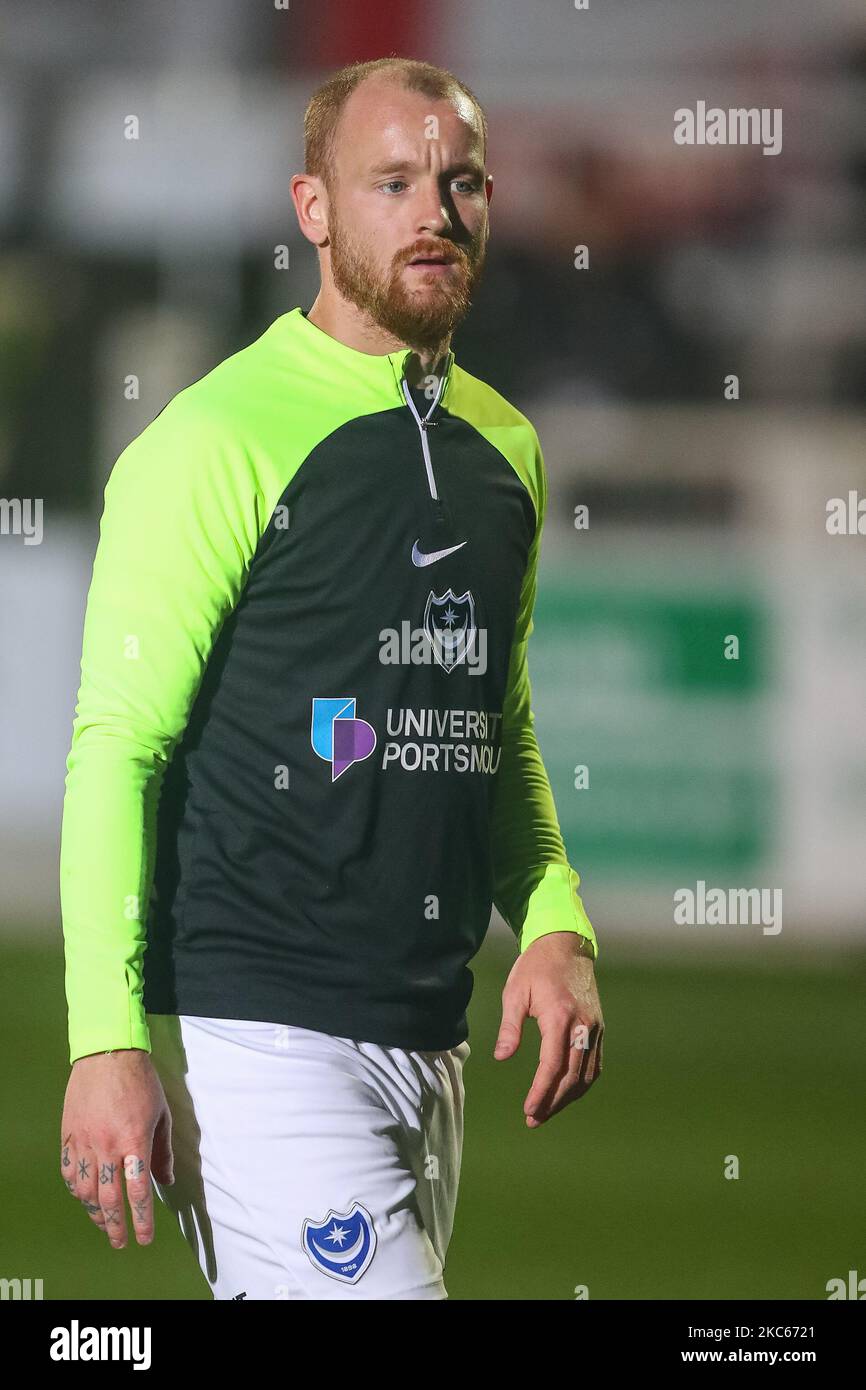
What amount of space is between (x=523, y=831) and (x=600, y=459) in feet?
6.65

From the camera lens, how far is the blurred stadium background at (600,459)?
245cm

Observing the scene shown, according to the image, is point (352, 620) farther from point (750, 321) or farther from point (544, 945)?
point (750, 321)

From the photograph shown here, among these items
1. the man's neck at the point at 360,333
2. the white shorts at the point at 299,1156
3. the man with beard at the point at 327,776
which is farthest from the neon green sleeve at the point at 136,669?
the man's neck at the point at 360,333

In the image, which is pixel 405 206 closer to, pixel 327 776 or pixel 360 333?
pixel 360 333

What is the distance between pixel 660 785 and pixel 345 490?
5.40ft

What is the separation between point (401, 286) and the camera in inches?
80.4

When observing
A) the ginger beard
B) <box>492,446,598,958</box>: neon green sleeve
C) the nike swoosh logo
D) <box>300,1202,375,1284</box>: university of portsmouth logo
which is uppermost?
the ginger beard

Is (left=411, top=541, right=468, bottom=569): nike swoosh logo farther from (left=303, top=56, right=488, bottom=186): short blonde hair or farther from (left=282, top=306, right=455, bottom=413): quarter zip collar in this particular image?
(left=303, top=56, right=488, bottom=186): short blonde hair

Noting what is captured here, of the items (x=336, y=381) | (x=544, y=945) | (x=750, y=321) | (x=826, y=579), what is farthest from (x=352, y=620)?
(x=826, y=579)

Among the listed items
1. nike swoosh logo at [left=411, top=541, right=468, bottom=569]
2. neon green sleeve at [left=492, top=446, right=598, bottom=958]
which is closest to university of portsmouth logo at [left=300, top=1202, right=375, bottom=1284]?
neon green sleeve at [left=492, top=446, right=598, bottom=958]

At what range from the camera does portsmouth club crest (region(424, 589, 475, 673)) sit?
6.54 ft

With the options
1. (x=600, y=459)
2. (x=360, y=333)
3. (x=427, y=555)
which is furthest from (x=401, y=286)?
(x=600, y=459)

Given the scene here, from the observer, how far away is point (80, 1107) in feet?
5.73

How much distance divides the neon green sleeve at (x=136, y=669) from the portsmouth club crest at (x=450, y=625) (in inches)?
9.8
